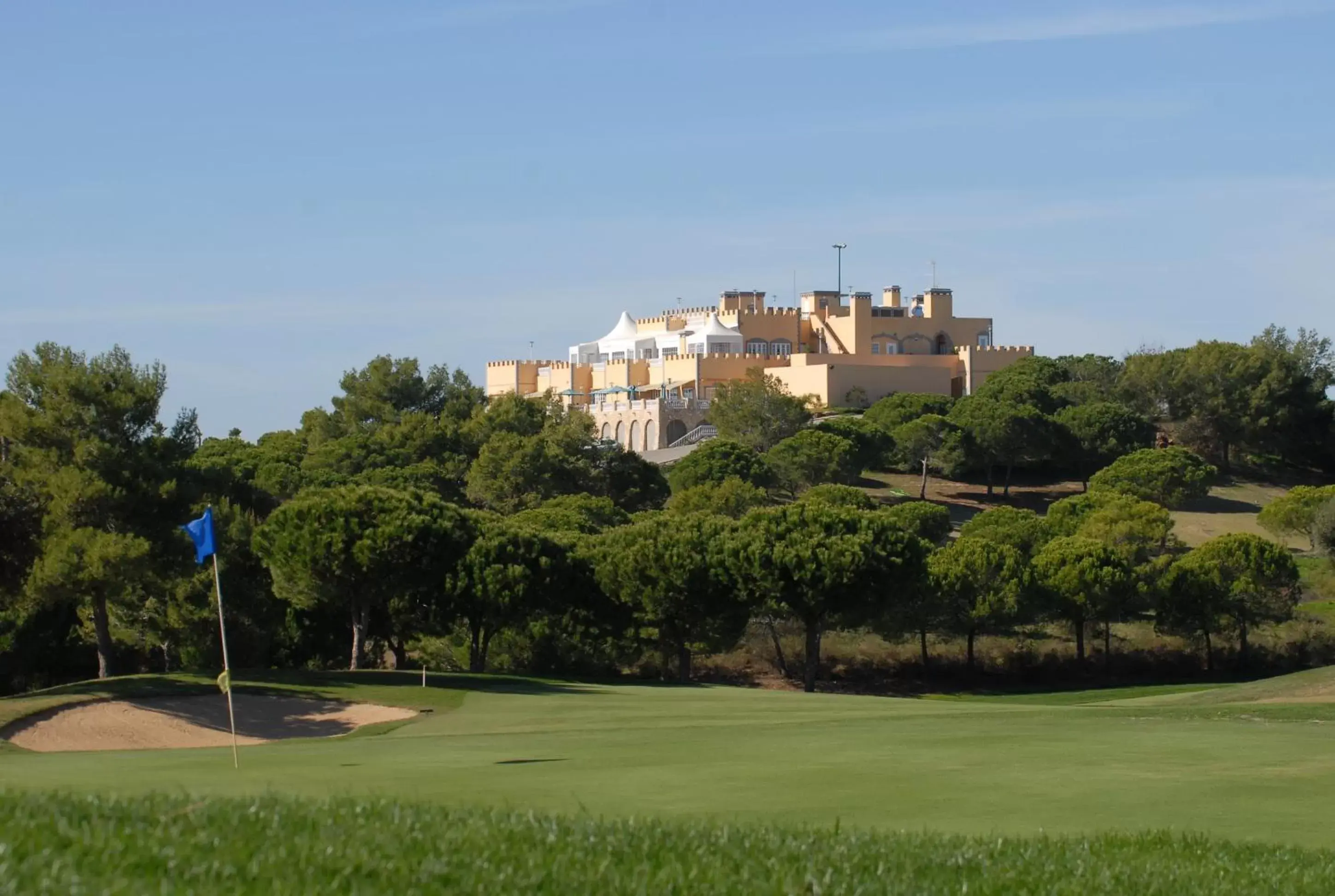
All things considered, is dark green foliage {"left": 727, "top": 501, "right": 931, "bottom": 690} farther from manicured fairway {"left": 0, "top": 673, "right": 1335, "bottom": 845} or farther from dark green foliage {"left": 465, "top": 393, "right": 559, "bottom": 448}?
dark green foliage {"left": 465, "top": 393, "right": 559, "bottom": 448}

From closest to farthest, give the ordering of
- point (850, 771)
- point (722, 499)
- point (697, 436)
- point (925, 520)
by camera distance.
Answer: point (850, 771)
point (925, 520)
point (722, 499)
point (697, 436)

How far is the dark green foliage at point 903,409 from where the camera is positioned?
92875mm

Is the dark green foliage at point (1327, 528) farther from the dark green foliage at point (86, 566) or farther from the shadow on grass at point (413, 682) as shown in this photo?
the dark green foliage at point (86, 566)

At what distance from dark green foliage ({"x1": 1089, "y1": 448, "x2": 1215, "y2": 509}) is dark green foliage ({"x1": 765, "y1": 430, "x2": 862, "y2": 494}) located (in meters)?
11.9

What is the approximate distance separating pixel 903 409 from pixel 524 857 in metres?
86.3

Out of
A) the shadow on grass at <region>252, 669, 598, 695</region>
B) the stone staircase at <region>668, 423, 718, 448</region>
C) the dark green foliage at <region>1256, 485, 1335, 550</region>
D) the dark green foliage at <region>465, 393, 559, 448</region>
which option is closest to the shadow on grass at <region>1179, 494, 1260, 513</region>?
the dark green foliage at <region>1256, 485, 1335, 550</region>

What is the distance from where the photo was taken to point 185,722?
30.3 metres

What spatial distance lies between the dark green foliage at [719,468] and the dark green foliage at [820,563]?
2771 cm

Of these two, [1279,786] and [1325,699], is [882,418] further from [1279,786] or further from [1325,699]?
[1279,786]

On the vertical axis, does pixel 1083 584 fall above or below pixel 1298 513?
below

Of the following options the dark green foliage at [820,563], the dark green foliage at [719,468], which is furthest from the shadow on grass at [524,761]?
the dark green foliage at [719,468]

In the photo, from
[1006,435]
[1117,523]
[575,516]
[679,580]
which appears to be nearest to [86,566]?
[679,580]

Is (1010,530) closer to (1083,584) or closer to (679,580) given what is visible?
(1083,584)

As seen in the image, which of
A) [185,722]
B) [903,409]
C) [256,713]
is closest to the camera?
[185,722]
